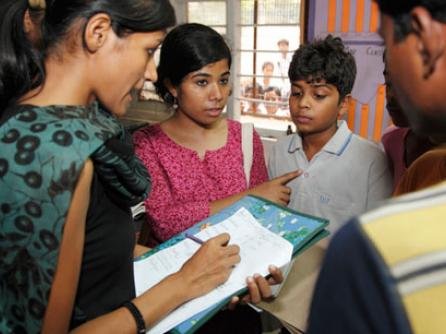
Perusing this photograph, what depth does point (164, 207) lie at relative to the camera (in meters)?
1.35

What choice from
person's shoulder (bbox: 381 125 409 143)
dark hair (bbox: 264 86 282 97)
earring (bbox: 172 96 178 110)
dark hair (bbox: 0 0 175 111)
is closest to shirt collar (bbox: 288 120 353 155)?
person's shoulder (bbox: 381 125 409 143)

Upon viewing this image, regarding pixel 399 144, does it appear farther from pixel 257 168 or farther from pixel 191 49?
pixel 191 49

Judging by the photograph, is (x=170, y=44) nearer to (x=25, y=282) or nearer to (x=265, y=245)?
(x=265, y=245)

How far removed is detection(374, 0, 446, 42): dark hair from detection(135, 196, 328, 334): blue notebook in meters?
0.64

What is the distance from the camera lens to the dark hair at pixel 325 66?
150 cm

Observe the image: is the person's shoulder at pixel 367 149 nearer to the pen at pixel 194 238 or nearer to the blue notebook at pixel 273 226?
the blue notebook at pixel 273 226

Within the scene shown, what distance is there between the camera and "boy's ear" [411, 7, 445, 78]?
40 cm

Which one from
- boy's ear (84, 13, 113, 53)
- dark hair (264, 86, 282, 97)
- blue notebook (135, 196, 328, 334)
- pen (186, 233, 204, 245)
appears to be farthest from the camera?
dark hair (264, 86, 282, 97)

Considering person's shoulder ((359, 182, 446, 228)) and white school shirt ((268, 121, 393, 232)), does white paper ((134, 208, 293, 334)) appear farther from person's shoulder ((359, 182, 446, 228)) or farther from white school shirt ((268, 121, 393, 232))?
person's shoulder ((359, 182, 446, 228))

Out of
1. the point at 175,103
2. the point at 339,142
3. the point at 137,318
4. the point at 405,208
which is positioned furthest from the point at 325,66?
the point at 405,208

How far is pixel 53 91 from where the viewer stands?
71 cm

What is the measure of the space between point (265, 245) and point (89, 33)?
630mm

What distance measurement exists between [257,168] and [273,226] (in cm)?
46

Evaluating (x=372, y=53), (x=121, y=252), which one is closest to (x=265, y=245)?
(x=121, y=252)
